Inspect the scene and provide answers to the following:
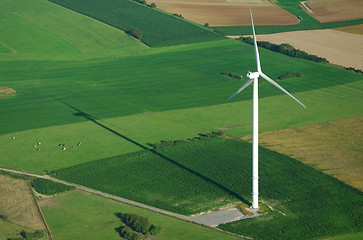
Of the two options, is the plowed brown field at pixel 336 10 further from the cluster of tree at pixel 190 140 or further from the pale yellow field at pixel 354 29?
the cluster of tree at pixel 190 140

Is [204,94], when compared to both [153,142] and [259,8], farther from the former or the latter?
[259,8]

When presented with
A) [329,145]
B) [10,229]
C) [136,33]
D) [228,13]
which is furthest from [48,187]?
[228,13]

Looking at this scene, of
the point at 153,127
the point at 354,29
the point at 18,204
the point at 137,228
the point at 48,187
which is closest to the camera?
the point at 137,228

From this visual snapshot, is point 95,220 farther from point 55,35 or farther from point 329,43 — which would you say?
point 329,43

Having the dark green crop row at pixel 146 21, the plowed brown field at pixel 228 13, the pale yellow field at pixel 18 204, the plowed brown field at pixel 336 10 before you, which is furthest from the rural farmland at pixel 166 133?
the plowed brown field at pixel 336 10

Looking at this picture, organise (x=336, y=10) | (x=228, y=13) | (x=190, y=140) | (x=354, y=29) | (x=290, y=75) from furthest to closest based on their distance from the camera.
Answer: (x=336, y=10), (x=228, y=13), (x=354, y=29), (x=290, y=75), (x=190, y=140)

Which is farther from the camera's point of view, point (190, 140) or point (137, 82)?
point (137, 82)

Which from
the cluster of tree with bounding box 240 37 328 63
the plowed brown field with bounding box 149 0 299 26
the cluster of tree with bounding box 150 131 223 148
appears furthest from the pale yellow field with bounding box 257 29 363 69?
the cluster of tree with bounding box 150 131 223 148
